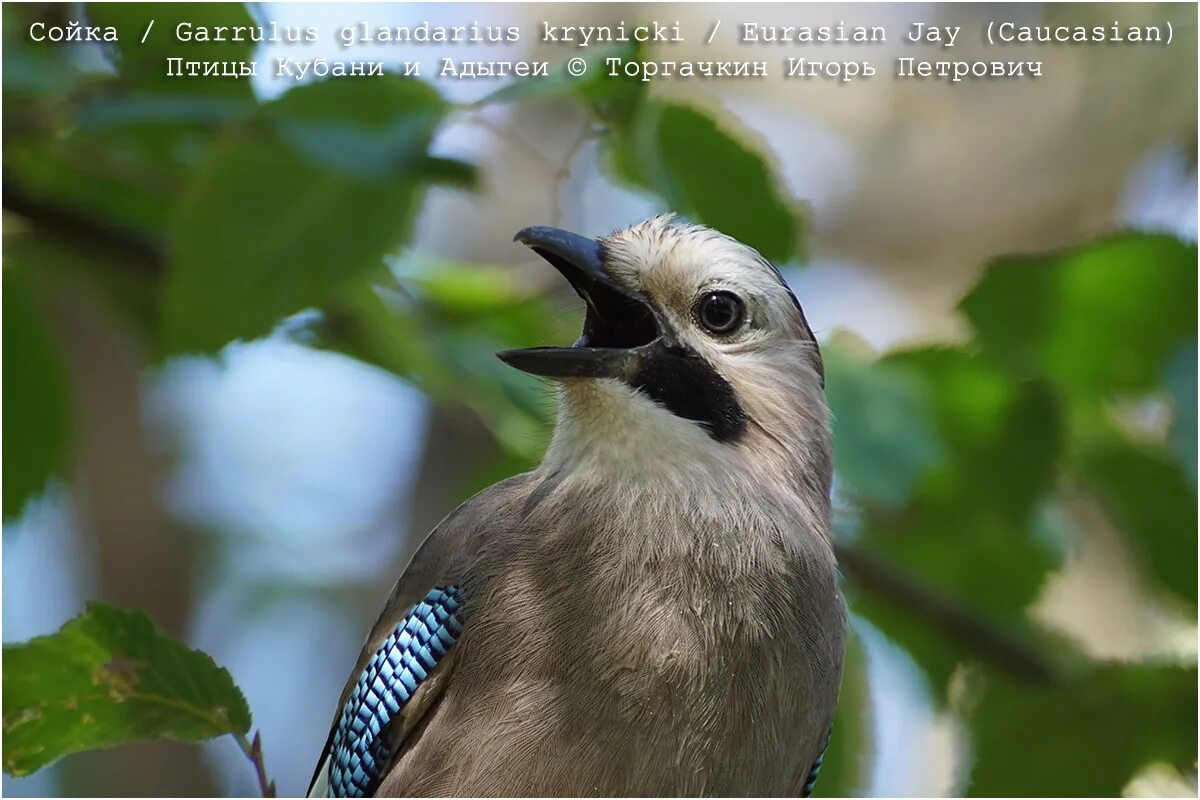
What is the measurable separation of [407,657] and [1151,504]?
2.04 meters

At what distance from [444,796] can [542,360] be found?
632 millimetres

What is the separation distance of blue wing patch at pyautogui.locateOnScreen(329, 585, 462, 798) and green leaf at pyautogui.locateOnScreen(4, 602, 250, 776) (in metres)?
0.29

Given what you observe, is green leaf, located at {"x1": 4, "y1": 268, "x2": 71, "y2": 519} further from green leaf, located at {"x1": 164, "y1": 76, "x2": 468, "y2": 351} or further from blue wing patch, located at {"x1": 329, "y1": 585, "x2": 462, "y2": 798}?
blue wing patch, located at {"x1": 329, "y1": 585, "x2": 462, "y2": 798}

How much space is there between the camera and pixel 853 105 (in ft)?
24.6

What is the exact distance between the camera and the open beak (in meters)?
2.00

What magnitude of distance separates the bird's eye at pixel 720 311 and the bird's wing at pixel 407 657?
414mm

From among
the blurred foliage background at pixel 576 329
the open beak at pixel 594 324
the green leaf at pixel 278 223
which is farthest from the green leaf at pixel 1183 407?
the green leaf at pixel 278 223

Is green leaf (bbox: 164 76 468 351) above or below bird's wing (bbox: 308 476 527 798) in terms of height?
above

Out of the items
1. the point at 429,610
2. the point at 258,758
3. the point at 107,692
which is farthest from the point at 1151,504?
the point at 107,692

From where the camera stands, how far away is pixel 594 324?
223 centimetres

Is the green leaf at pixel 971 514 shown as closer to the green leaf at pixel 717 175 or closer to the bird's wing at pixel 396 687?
the green leaf at pixel 717 175

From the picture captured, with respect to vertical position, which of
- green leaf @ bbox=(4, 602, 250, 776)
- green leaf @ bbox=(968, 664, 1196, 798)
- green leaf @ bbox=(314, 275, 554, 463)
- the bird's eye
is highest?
the bird's eye

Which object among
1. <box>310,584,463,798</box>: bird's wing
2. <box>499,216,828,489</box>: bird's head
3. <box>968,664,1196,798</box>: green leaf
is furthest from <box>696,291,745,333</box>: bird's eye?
<box>968,664,1196,798</box>: green leaf

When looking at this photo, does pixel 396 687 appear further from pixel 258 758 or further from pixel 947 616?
pixel 947 616
